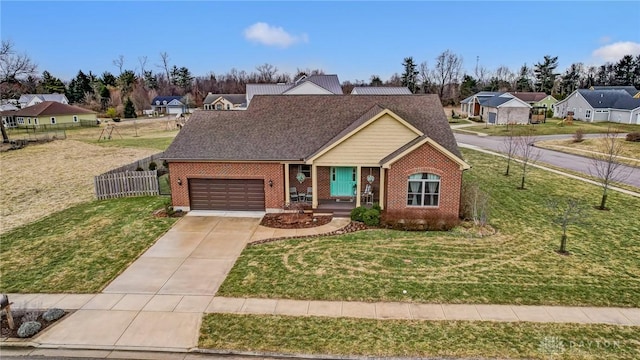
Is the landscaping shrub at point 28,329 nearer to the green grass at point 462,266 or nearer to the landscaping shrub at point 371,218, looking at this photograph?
the green grass at point 462,266

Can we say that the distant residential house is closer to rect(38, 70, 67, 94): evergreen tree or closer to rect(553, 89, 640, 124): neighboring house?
rect(553, 89, 640, 124): neighboring house

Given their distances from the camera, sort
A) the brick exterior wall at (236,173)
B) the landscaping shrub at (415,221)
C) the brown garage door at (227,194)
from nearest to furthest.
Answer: the landscaping shrub at (415,221) → the brick exterior wall at (236,173) → the brown garage door at (227,194)

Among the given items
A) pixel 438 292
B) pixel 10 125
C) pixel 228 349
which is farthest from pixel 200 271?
pixel 10 125

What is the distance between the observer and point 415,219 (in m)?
18.8

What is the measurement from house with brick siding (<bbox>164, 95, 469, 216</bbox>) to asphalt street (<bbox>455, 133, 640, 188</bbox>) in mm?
15698

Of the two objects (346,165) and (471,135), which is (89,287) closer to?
(346,165)

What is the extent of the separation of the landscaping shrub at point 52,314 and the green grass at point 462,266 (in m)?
4.68

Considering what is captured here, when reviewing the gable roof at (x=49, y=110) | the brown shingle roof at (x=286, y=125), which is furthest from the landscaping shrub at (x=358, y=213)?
the gable roof at (x=49, y=110)

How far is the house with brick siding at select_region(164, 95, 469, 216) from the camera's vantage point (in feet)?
62.5

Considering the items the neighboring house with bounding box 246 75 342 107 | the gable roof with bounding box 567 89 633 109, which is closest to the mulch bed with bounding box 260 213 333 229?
the neighboring house with bounding box 246 75 342 107

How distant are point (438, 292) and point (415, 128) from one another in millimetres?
9435

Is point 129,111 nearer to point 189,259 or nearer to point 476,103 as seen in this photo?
point 476,103

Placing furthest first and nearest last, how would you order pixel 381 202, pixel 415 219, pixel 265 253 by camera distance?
1. pixel 381 202
2. pixel 415 219
3. pixel 265 253

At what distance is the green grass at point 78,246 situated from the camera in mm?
14148
